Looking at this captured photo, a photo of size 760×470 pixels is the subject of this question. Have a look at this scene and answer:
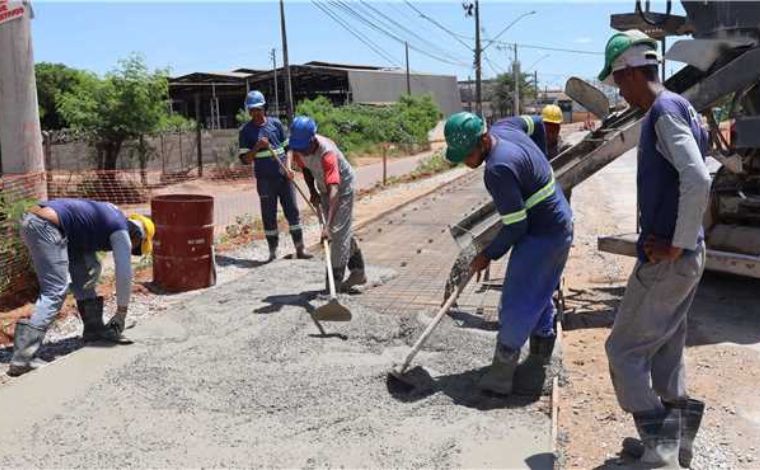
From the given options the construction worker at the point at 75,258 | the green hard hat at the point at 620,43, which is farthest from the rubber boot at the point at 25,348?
the green hard hat at the point at 620,43

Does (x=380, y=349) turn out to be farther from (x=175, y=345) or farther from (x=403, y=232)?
Result: (x=403, y=232)

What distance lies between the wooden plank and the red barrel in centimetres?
350

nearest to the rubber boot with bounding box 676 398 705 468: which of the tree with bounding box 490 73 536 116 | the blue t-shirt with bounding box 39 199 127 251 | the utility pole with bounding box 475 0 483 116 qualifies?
the blue t-shirt with bounding box 39 199 127 251

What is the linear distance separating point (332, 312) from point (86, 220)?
175cm

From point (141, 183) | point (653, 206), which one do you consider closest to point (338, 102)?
point (141, 183)

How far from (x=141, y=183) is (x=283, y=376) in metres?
13.7

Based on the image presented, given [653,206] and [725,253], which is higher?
[653,206]

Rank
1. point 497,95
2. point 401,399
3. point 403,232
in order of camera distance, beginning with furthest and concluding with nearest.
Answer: point 497,95 < point 403,232 < point 401,399

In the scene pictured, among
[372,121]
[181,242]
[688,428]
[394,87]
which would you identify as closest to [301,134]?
[181,242]

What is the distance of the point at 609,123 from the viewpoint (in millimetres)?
5984

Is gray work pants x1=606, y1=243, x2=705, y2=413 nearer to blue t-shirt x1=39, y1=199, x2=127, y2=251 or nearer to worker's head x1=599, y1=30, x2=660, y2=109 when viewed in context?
worker's head x1=599, y1=30, x2=660, y2=109

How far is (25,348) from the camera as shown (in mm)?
4488

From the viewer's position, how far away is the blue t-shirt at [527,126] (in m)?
4.23

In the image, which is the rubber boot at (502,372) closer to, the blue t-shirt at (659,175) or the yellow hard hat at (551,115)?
the blue t-shirt at (659,175)
